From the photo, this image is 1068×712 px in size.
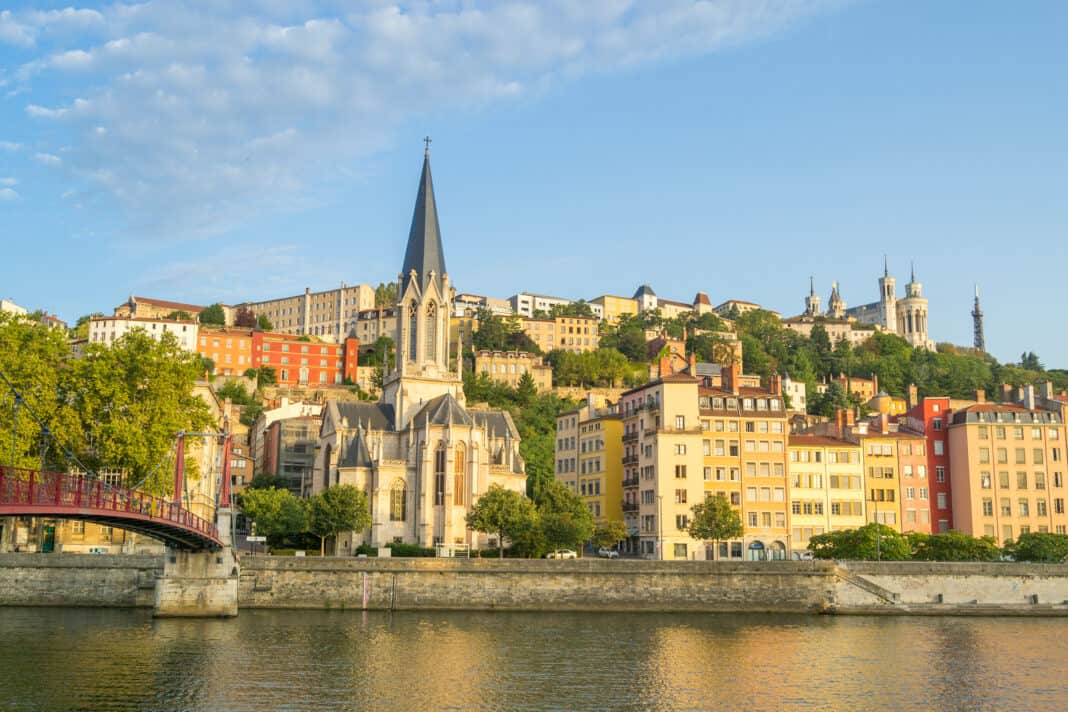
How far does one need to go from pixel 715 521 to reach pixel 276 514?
31733 millimetres

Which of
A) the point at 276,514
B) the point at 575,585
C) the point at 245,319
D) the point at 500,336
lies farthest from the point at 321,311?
the point at 575,585

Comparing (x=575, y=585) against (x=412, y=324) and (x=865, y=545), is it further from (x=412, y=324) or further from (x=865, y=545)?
(x=412, y=324)

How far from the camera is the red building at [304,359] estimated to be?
154375mm

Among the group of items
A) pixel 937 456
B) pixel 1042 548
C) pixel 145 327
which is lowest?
pixel 1042 548

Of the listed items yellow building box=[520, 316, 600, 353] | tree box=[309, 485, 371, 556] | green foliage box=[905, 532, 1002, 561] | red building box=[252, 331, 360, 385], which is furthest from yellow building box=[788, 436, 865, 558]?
yellow building box=[520, 316, 600, 353]

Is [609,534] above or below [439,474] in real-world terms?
below

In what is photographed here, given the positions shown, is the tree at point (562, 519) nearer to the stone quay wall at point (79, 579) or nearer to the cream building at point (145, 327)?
the stone quay wall at point (79, 579)

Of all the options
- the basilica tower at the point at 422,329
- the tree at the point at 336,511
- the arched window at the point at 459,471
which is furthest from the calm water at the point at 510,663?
the basilica tower at the point at 422,329

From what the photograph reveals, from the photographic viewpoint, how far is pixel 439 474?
83062 millimetres

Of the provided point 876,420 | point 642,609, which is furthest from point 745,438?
point 642,609

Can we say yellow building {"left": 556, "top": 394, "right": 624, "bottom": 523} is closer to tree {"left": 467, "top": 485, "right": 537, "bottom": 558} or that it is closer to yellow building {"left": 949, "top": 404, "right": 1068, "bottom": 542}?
tree {"left": 467, "top": 485, "right": 537, "bottom": 558}

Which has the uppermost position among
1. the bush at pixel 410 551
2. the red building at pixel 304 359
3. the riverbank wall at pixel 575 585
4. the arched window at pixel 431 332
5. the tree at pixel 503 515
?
the red building at pixel 304 359

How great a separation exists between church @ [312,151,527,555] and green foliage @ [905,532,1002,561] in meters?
32.5

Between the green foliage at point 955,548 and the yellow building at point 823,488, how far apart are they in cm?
948
